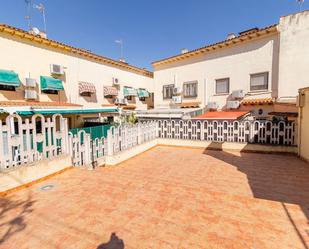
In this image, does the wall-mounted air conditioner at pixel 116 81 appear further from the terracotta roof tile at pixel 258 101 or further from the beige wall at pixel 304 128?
the beige wall at pixel 304 128

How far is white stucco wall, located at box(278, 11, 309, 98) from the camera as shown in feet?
45.5

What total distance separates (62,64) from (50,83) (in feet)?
9.22

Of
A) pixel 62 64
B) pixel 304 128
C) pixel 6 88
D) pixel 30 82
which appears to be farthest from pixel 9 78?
pixel 304 128

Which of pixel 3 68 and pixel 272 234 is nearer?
pixel 272 234

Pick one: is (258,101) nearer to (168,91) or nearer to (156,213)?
(168,91)

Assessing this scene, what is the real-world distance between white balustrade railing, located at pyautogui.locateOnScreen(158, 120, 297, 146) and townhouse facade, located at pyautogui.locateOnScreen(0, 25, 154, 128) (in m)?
6.88

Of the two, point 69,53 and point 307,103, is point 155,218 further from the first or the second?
point 69,53

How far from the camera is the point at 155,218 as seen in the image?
3662 millimetres

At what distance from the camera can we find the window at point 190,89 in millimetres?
20188

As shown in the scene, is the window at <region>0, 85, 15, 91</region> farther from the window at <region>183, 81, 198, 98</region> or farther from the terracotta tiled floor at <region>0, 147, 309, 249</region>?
the window at <region>183, 81, 198, 98</region>

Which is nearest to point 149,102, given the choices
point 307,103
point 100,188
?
point 307,103

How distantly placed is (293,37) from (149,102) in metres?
19.0

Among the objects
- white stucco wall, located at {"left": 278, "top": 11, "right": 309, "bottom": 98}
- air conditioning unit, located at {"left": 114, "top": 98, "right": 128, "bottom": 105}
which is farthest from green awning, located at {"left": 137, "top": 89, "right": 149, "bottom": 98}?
white stucco wall, located at {"left": 278, "top": 11, "right": 309, "bottom": 98}

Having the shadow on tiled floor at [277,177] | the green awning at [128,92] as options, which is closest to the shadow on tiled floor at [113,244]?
the shadow on tiled floor at [277,177]
